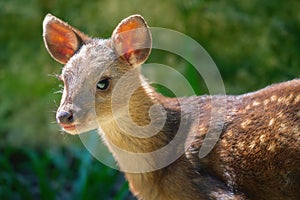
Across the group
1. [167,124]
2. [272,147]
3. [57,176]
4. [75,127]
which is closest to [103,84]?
[75,127]

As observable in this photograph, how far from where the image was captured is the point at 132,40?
188 inches

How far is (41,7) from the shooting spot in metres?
7.83

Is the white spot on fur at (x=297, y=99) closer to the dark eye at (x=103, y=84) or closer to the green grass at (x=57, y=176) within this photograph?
the dark eye at (x=103, y=84)

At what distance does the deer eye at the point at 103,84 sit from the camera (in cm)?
462

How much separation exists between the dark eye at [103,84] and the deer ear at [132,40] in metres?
0.22

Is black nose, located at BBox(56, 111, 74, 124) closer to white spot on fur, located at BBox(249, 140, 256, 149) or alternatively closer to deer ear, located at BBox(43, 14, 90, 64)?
deer ear, located at BBox(43, 14, 90, 64)

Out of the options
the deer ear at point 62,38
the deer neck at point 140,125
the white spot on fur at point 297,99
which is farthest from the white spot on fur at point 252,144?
the deer ear at point 62,38

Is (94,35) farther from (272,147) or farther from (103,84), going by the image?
(272,147)

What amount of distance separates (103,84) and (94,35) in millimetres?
2869

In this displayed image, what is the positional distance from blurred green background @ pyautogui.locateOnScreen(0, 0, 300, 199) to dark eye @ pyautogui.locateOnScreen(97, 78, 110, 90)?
2102 millimetres

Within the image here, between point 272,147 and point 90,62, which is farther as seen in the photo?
point 90,62

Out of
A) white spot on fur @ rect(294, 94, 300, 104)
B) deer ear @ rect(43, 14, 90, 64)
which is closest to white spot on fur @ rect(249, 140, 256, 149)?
white spot on fur @ rect(294, 94, 300, 104)

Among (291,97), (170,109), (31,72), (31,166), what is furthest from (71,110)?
(31,72)

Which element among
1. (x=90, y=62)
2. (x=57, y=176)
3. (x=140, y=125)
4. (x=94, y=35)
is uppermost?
(x=94, y=35)
